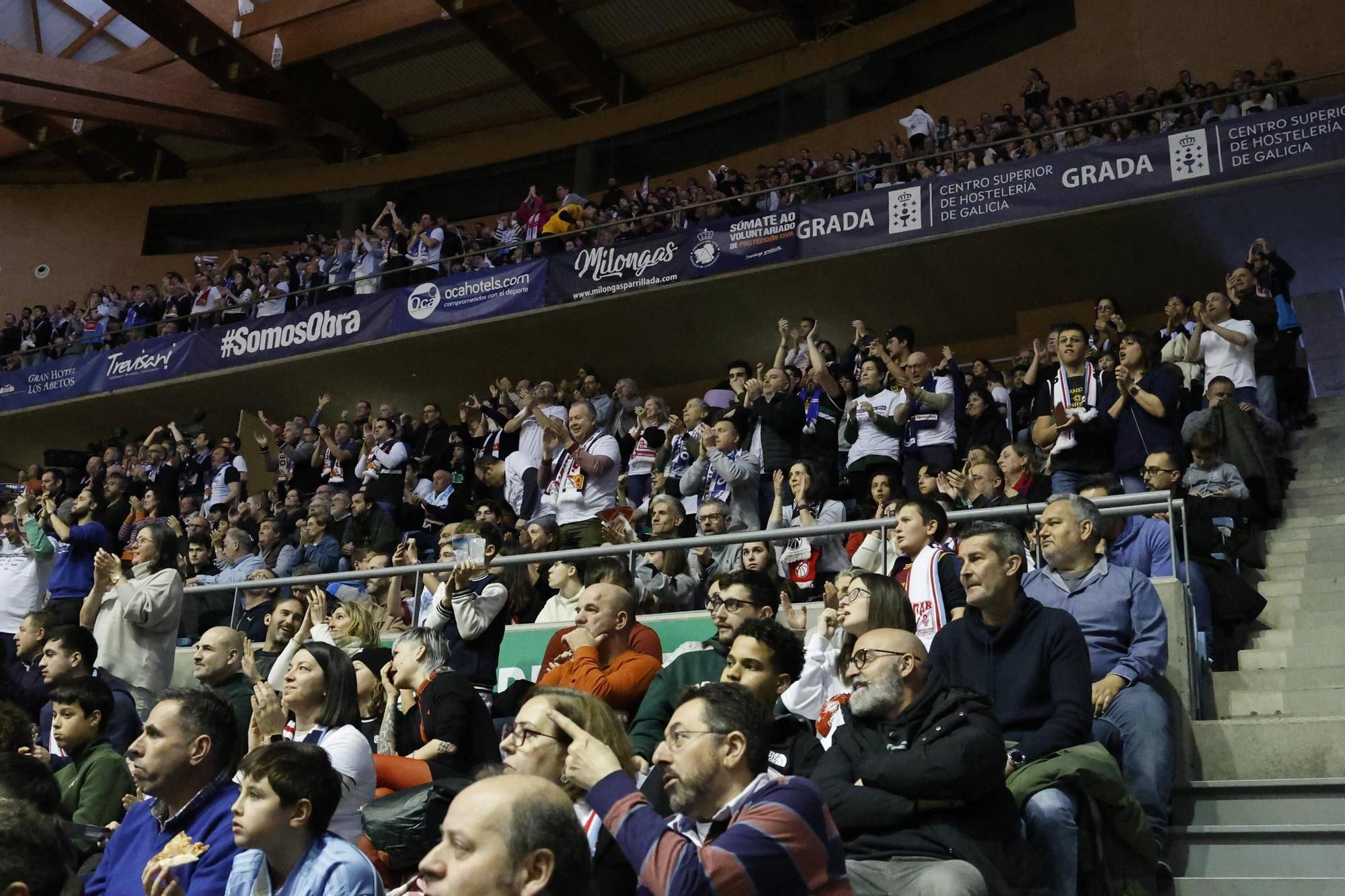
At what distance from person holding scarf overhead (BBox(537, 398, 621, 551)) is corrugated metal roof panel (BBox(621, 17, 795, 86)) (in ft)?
32.0

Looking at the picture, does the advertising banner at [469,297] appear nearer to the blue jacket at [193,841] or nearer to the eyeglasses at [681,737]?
the blue jacket at [193,841]

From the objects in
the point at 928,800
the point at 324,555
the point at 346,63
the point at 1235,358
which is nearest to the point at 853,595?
the point at 928,800

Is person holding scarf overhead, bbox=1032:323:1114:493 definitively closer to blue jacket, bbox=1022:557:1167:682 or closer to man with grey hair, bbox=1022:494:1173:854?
man with grey hair, bbox=1022:494:1173:854

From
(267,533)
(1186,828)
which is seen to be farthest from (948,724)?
(267,533)

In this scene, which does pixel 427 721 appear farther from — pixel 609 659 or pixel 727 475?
pixel 727 475

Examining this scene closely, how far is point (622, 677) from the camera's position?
15.0 feet

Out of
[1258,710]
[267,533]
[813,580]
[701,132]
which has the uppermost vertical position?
[701,132]

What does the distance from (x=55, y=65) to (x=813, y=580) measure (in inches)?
578

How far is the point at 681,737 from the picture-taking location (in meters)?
2.92

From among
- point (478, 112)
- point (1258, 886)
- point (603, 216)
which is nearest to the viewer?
point (1258, 886)

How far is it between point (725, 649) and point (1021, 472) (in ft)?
9.49

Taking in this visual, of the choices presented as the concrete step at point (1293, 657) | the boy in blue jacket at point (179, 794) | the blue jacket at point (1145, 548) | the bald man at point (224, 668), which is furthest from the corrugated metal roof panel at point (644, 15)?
the boy in blue jacket at point (179, 794)

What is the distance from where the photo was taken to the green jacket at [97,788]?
4465 millimetres

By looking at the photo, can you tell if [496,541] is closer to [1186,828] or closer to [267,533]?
[267,533]
